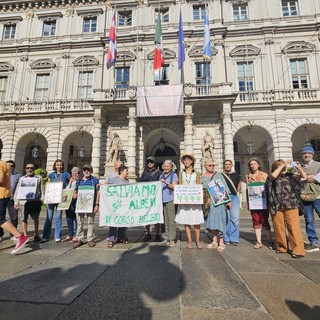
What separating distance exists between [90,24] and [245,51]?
14600 mm

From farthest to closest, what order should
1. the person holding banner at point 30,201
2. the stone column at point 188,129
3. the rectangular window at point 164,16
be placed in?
1. the rectangular window at point 164,16
2. the stone column at point 188,129
3. the person holding banner at point 30,201

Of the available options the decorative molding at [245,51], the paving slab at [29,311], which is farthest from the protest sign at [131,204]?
the decorative molding at [245,51]

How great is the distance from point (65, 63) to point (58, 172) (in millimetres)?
17967

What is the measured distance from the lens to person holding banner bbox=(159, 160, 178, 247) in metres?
4.86

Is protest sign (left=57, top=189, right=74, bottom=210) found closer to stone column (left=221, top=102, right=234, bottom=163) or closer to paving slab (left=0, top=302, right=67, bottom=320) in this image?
paving slab (left=0, top=302, right=67, bottom=320)

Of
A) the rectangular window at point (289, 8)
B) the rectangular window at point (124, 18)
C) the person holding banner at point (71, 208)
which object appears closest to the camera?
the person holding banner at point (71, 208)

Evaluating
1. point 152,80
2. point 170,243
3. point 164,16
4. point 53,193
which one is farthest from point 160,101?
point 170,243

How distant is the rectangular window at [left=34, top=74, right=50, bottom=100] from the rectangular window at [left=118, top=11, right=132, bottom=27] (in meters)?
8.42

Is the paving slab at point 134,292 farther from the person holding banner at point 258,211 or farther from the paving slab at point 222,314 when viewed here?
the person holding banner at point 258,211

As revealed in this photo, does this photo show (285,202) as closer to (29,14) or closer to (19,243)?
(19,243)

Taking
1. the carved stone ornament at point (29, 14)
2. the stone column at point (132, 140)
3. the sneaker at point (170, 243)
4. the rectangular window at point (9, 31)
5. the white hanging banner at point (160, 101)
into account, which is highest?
the carved stone ornament at point (29, 14)

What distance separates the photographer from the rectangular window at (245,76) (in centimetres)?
1784

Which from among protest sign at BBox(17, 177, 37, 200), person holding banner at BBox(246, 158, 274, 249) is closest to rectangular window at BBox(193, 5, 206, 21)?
person holding banner at BBox(246, 158, 274, 249)

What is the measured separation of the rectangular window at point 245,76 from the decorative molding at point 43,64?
16.6 meters
